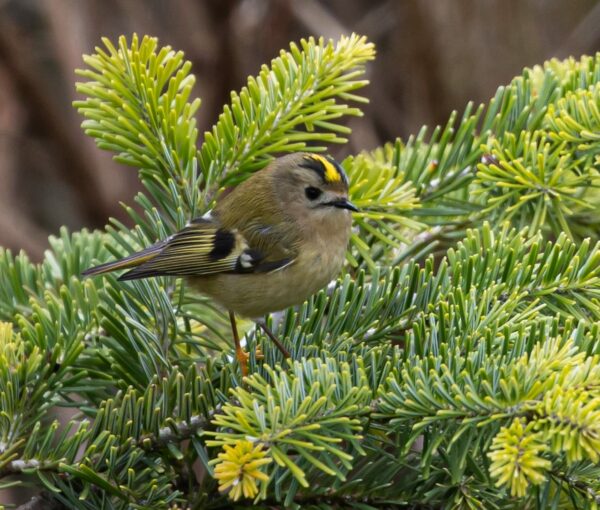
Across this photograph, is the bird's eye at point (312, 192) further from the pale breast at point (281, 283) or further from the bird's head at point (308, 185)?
the pale breast at point (281, 283)

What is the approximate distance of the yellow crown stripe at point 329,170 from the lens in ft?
5.54

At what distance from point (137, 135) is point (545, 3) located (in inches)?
132

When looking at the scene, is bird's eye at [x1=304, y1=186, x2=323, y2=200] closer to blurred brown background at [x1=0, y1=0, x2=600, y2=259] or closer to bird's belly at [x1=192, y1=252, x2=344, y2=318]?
bird's belly at [x1=192, y1=252, x2=344, y2=318]

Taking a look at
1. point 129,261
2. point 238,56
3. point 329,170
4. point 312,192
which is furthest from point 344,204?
point 238,56

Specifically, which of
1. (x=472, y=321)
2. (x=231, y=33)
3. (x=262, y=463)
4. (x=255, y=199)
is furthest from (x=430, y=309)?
(x=231, y=33)

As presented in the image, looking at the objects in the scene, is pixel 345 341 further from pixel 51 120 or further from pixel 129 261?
pixel 51 120

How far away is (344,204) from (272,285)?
0.23m

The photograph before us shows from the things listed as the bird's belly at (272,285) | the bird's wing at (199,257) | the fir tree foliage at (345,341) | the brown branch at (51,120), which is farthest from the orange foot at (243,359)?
the brown branch at (51,120)

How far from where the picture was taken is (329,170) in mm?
1752

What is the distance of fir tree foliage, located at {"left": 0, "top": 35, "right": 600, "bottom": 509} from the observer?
2.96 ft

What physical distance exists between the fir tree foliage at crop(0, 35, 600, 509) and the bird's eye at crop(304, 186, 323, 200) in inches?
8.6

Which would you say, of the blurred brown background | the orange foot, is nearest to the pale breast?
the orange foot

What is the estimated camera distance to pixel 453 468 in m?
0.91

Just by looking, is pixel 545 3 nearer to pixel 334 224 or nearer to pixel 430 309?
pixel 334 224
